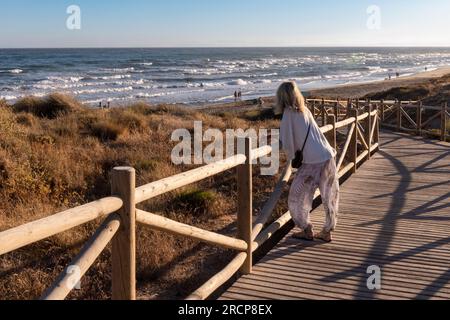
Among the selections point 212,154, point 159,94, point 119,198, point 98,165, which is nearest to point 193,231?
point 119,198

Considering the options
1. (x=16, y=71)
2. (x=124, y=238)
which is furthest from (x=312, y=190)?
(x=16, y=71)

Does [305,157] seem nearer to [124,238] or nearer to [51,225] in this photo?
[124,238]

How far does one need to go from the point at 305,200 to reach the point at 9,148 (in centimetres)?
759

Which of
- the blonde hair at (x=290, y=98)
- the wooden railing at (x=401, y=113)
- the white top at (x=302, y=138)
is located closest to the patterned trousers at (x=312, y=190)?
the white top at (x=302, y=138)

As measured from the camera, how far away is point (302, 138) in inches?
206

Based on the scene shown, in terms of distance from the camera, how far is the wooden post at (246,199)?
4.99 m

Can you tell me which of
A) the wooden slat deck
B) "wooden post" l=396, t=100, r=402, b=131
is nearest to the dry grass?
the wooden slat deck

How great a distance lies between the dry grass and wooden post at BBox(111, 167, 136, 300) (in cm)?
173

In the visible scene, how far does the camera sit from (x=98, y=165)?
10.9 meters

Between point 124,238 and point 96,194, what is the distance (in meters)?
6.23

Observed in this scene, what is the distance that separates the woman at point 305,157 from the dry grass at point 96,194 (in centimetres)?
101

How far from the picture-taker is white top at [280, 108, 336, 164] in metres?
5.12

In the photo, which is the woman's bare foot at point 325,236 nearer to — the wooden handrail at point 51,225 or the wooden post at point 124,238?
the wooden post at point 124,238

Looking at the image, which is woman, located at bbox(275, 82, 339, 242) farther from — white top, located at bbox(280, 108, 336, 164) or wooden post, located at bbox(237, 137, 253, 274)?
wooden post, located at bbox(237, 137, 253, 274)
